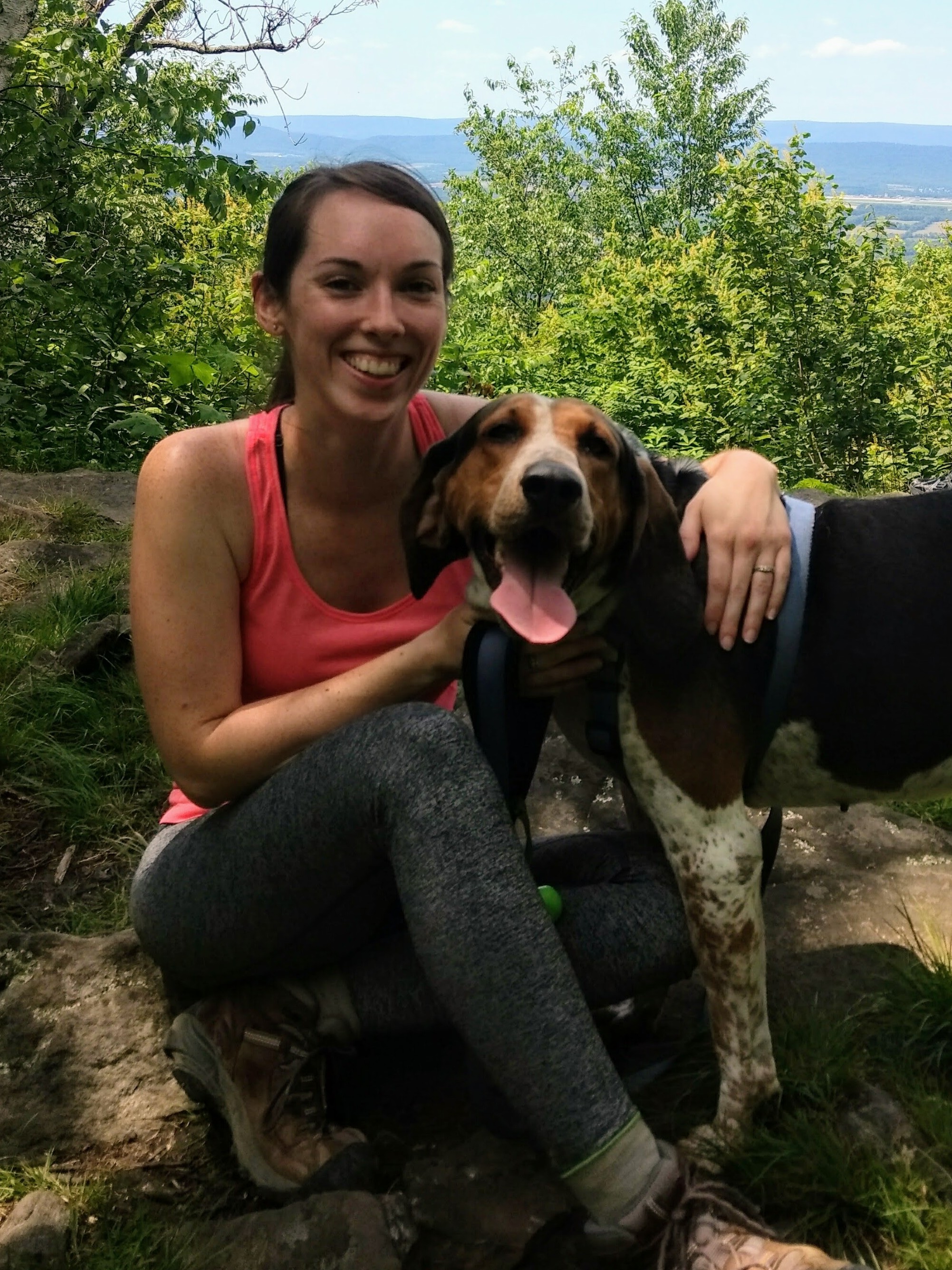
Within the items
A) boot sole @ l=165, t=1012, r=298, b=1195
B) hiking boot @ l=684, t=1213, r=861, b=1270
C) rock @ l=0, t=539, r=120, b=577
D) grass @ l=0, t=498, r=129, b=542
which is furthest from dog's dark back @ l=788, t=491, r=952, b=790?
grass @ l=0, t=498, r=129, b=542

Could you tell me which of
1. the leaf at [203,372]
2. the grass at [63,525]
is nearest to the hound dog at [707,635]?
the grass at [63,525]

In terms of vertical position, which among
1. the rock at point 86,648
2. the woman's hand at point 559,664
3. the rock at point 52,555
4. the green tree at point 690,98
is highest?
the green tree at point 690,98

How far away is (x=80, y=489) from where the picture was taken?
209 inches

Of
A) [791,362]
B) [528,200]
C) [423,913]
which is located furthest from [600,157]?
[423,913]

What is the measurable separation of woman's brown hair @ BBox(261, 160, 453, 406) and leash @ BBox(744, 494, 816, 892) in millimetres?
895

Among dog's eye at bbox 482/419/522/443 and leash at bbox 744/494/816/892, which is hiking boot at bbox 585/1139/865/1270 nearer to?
leash at bbox 744/494/816/892

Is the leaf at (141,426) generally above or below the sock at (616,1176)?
above

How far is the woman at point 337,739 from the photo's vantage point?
Answer: 5.60 ft

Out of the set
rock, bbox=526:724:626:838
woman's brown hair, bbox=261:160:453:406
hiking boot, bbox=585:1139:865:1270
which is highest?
woman's brown hair, bbox=261:160:453:406

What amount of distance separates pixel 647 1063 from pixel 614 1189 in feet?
2.08

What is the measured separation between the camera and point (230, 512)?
209 cm

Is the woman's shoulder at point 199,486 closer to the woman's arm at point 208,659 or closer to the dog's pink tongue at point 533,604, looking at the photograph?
the woman's arm at point 208,659

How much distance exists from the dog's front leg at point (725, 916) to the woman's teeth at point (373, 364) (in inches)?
30.9

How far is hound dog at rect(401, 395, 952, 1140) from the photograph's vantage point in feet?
6.68
